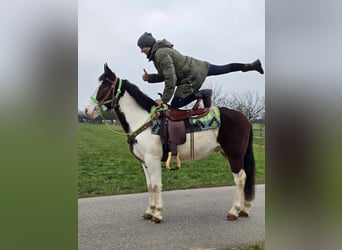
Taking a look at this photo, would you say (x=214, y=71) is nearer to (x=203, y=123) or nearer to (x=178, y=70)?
(x=178, y=70)

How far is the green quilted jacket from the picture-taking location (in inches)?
81.2

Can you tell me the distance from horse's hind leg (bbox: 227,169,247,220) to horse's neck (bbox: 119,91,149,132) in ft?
2.45

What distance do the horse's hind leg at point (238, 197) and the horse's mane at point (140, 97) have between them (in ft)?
2.49

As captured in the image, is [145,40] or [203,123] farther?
[203,123]

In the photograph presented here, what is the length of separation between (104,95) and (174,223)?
96 cm

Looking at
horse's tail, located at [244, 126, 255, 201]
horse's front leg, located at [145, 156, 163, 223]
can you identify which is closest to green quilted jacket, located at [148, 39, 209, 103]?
horse's front leg, located at [145, 156, 163, 223]

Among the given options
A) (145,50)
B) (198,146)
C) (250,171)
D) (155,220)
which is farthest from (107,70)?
(250,171)

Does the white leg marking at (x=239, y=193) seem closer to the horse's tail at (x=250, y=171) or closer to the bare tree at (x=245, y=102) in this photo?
the horse's tail at (x=250, y=171)

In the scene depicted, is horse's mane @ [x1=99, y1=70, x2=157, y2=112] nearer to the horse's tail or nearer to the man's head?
the man's head

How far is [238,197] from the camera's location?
7.25 ft

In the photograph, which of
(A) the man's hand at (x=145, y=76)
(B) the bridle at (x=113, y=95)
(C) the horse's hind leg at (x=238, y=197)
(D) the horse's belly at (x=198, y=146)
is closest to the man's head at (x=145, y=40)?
(A) the man's hand at (x=145, y=76)
